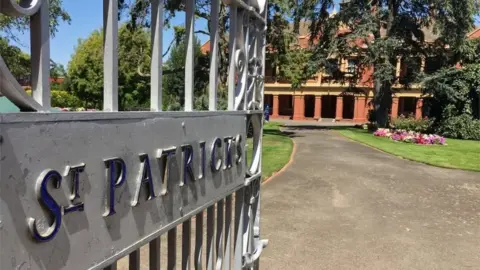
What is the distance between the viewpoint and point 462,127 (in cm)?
2439

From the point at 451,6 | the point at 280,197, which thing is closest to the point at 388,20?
the point at 451,6

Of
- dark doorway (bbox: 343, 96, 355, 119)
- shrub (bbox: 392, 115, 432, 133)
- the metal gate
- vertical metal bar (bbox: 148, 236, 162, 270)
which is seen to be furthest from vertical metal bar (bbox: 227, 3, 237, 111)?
dark doorway (bbox: 343, 96, 355, 119)

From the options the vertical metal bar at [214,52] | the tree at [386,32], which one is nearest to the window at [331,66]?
the tree at [386,32]

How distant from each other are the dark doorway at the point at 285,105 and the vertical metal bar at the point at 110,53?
47694 mm

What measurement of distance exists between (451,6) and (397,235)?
20.6 meters

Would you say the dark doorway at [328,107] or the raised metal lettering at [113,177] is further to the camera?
the dark doorway at [328,107]

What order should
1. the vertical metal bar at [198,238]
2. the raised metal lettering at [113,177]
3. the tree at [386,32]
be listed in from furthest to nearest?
1. the tree at [386,32]
2. the vertical metal bar at [198,238]
3. the raised metal lettering at [113,177]

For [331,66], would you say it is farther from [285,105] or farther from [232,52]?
[232,52]

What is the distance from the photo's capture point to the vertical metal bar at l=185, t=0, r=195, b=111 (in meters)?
1.93

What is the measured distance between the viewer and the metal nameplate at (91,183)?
1.14 meters

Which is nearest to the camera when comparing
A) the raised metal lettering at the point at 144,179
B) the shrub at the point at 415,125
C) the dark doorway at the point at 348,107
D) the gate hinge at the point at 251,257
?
the raised metal lettering at the point at 144,179

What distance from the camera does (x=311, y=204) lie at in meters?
7.41

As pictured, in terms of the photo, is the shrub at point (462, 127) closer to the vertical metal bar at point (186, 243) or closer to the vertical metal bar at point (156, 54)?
the vertical metal bar at point (186, 243)

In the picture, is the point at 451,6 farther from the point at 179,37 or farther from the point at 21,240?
the point at 21,240
